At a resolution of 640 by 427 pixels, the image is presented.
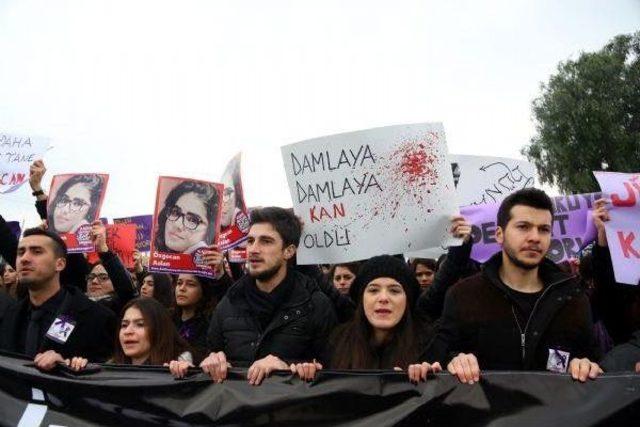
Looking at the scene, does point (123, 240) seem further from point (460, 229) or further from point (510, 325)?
point (510, 325)

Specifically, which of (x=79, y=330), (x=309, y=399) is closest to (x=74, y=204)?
(x=79, y=330)

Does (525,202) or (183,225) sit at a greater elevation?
(183,225)

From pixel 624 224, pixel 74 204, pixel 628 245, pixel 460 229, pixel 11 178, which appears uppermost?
pixel 11 178

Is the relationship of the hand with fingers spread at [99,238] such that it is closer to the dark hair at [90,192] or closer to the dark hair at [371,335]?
the dark hair at [90,192]

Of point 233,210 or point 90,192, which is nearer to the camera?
point 90,192

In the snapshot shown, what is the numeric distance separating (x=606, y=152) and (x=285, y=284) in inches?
1000

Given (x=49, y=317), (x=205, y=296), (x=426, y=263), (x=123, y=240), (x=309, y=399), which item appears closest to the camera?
(x=309, y=399)

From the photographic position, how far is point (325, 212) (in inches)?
162

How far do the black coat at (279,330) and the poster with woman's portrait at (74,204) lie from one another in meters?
1.79

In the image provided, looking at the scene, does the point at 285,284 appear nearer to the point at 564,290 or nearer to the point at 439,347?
the point at 439,347

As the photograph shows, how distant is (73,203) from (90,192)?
150mm

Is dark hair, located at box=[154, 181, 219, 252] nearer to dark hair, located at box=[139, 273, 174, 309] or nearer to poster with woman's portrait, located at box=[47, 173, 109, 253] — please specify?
poster with woman's portrait, located at box=[47, 173, 109, 253]

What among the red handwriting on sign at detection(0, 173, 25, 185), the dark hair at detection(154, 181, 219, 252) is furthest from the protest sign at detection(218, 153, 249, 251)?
the red handwriting on sign at detection(0, 173, 25, 185)

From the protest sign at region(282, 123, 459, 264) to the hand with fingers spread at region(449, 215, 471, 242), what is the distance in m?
0.06
